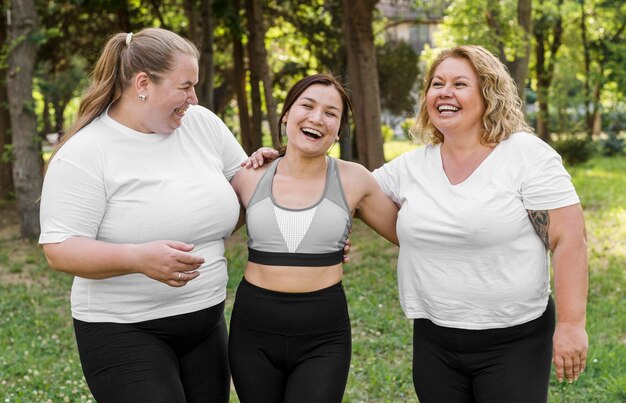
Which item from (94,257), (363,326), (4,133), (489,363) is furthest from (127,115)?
(4,133)

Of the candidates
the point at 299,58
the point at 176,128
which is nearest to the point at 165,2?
the point at 299,58

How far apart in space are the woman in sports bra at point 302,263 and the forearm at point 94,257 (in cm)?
71

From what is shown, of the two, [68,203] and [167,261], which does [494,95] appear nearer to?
[167,261]

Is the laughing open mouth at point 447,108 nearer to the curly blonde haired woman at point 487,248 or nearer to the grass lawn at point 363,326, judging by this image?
the curly blonde haired woman at point 487,248

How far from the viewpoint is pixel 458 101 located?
3336mm

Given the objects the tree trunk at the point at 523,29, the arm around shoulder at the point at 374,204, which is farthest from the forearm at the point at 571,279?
the tree trunk at the point at 523,29

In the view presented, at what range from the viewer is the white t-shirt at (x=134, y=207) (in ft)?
10.1

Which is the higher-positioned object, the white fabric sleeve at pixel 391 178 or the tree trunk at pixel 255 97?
the white fabric sleeve at pixel 391 178

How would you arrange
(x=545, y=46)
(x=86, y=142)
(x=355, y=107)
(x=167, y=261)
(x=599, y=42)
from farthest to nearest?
(x=545, y=46) < (x=599, y=42) < (x=355, y=107) < (x=86, y=142) < (x=167, y=261)

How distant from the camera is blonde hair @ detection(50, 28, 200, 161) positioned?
10.7 feet

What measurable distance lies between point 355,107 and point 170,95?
41.1ft

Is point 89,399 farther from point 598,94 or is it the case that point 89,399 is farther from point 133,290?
point 598,94

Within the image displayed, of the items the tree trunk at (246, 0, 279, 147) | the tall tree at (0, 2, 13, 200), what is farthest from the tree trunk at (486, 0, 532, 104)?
the tall tree at (0, 2, 13, 200)

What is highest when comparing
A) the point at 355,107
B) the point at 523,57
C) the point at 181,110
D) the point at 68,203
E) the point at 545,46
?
the point at 181,110
